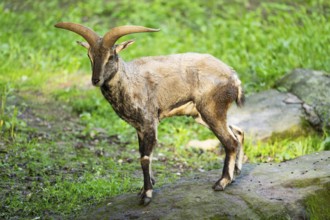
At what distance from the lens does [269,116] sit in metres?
9.74

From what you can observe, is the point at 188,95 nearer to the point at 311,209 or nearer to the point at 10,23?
the point at 311,209

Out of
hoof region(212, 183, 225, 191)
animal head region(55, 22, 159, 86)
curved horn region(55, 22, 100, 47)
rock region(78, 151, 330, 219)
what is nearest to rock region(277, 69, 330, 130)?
rock region(78, 151, 330, 219)

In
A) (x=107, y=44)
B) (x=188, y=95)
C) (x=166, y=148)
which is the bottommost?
(x=166, y=148)

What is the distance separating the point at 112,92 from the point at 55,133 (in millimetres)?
3517

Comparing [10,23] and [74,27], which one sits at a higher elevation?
[74,27]

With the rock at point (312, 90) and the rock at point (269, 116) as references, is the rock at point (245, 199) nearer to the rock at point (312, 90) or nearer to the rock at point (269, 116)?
the rock at point (269, 116)

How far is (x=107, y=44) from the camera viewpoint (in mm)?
6387

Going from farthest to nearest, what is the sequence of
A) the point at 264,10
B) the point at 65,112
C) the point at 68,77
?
the point at 264,10 < the point at 68,77 < the point at 65,112

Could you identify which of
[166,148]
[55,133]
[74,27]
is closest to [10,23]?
[55,133]

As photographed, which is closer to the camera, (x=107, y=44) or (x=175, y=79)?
(x=107, y=44)

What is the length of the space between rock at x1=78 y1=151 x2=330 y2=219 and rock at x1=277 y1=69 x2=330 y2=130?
2.38m

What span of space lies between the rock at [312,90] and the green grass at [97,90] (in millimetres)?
405

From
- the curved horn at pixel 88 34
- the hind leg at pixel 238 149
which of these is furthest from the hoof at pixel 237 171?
the curved horn at pixel 88 34

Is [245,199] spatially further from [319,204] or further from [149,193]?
[149,193]
